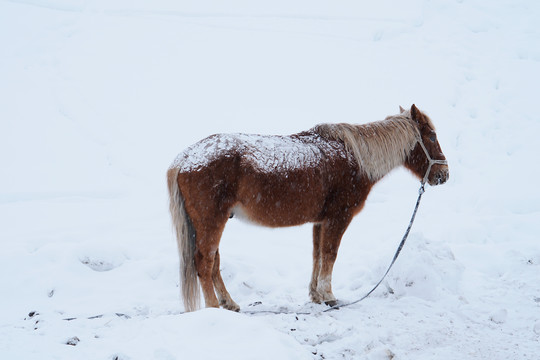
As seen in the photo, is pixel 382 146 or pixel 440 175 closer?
pixel 382 146

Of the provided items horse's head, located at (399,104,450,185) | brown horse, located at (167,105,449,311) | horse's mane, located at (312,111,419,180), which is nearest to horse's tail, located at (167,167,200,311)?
brown horse, located at (167,105,449,311)

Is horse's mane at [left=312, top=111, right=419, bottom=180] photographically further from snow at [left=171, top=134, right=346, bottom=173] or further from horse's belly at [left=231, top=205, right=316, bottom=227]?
horse's belly at [left=231, top=205, right=316, bottom=227]

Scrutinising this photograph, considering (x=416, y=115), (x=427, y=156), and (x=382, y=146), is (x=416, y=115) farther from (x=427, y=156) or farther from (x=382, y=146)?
(x=382, y=146)

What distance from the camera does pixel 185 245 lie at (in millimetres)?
4172

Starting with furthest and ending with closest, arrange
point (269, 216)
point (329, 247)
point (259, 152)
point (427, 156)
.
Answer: point (427, 156) → point (329, 247) → point (269, 216) → point (259, 152)

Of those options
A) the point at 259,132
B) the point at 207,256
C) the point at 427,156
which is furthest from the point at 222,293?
the point at 259,132

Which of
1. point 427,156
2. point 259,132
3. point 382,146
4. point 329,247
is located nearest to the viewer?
point 329,247

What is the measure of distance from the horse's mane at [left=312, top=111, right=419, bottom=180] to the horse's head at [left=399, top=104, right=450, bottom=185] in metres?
0.08

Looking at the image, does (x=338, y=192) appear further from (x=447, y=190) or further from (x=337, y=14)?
(x=337, y=14)

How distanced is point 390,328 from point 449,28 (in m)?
11.5

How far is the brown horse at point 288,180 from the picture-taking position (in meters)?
4.08

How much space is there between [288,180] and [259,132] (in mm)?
5380

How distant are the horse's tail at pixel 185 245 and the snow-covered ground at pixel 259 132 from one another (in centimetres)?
26

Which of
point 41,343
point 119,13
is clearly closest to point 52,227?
point 41,343
